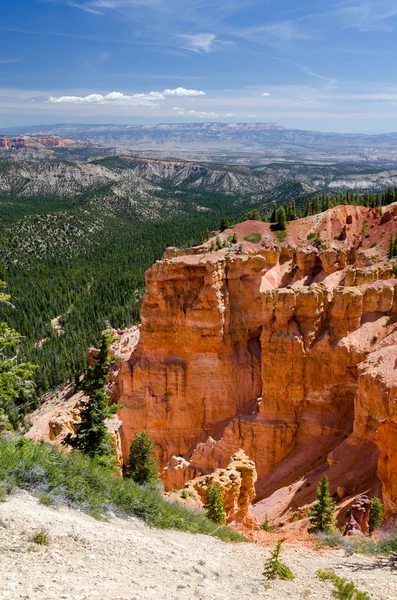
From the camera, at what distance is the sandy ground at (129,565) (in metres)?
9.36

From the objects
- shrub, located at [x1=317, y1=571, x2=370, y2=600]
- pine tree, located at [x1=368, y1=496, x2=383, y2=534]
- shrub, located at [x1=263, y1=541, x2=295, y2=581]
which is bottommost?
pine tree, located at [x1=368, y1=496, x2=383, y2=534]

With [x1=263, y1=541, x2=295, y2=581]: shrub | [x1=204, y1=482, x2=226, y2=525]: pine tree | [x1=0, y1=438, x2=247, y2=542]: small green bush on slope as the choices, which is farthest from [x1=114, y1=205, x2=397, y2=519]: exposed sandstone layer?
[x1=0, y1=438, x2=247, y2=542]: small green bush on slope

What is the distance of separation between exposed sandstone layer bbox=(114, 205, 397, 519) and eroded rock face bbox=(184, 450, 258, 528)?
2.67m

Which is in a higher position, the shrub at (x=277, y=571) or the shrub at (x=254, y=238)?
the shrub at (x=254, y=238)

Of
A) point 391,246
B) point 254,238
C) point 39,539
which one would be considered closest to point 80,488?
point 39,539

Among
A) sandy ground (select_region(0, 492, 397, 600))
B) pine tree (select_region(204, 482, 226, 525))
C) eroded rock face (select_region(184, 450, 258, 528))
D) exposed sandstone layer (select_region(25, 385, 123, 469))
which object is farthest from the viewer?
exposed sandstone layer (select_region(25, 385, 123, 469))

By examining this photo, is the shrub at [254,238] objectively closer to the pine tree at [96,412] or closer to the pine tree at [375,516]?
the pine tree at [96,412]

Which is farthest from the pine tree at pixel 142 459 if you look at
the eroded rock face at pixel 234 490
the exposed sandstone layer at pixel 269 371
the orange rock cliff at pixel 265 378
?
the exposed sandstone layer at pixel 269 371

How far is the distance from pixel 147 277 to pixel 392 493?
21.4m

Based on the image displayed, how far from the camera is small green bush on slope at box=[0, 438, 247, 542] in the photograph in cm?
1312

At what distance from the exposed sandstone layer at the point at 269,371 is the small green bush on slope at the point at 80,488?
35.1 ft

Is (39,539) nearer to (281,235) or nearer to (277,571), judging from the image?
(277,571)

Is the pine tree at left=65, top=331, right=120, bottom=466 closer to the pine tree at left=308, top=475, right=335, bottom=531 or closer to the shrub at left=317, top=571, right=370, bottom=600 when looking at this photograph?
the pine tree at left=308, top=475, right=335, bottom=531

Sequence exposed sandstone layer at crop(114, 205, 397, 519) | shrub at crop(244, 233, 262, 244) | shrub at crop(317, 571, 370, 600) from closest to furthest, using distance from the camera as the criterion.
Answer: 1. shrub at crop(317, 571, 370, 600)
2. exposed sandstone layer at crop(114, 205, 397, 519)
3. shrub at crop(244, 233, 262, 244)
